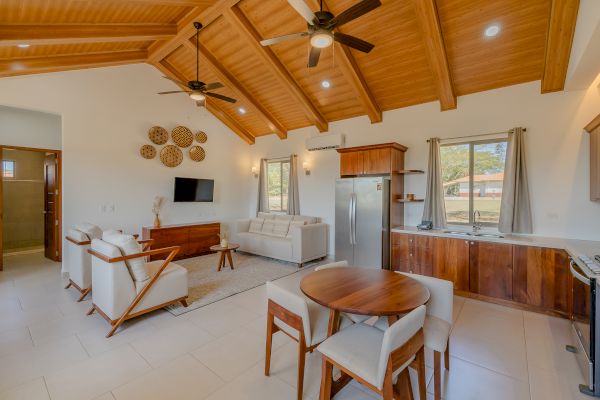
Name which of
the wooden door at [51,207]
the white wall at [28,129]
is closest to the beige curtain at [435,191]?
the white wall at [28,129]

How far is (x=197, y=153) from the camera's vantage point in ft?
21.7

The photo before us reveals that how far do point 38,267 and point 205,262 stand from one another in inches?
122

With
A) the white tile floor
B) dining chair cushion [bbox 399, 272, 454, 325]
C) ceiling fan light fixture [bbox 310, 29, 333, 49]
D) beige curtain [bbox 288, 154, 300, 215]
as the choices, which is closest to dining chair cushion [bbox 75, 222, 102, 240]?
the white tile floor

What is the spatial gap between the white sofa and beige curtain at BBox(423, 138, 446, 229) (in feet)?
7.30

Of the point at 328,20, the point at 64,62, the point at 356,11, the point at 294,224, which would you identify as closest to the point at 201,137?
the point at 64,62

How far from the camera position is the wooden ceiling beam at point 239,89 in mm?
5109

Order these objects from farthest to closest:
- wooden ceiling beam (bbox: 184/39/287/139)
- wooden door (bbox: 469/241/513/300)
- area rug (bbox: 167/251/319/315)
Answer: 1. wooden ceiling beam (bbox: 184/39/287/139)
2. area rug (bbox: 167/251/319/315)
3. wooden door (bbox: 469/241/513/300)

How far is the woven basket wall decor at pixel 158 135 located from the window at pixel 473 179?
5.76m

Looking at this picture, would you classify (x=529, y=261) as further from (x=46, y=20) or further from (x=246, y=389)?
(x=46, y=20)

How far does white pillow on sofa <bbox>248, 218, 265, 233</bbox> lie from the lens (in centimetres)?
662

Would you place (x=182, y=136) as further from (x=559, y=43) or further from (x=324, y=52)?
(x=559, y=43)

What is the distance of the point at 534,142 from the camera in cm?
388

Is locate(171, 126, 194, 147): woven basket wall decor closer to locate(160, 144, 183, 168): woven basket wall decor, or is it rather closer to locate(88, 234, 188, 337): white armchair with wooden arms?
locate(160, 144, 183, 168): woven basket wall decor

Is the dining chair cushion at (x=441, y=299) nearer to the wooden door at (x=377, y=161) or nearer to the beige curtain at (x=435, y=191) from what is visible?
the beige curtain at (x=435, y=191)
